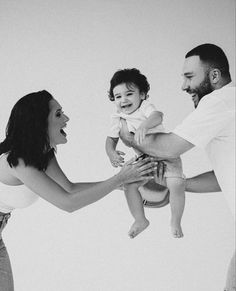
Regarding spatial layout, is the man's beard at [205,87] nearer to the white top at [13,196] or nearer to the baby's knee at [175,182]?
the baby's knee at [175,182]

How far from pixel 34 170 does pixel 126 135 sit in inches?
17.5

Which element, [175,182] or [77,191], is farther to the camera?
[175,182]

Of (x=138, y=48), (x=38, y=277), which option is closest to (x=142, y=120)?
(x=138, y=48)

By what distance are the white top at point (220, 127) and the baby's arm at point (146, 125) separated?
0.55 feet

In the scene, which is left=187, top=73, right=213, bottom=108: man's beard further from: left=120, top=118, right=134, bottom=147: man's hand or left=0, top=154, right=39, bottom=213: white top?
left=0, top=154, right=39, bottom=213: white top

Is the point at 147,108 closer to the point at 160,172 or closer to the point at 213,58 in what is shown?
the point at 160,172

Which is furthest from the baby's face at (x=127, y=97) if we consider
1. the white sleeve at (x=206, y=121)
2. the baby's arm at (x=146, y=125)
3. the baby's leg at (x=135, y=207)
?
the white sleeve at (x=206, y=121)

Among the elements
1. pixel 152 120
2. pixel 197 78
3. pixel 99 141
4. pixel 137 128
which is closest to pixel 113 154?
pixel 137 128

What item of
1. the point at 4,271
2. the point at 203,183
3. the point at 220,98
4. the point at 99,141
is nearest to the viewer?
the point at 220,98

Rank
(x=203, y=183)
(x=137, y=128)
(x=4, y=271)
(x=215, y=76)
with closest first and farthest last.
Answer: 1. (x=215, y=76)
2. (x=4, y=271)
3. (x=137, y=128)
4. (x=203, y=183)

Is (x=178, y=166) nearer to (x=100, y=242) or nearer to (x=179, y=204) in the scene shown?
(x=179, y=204)

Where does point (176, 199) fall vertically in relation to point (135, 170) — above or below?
below

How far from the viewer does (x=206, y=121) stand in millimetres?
1911

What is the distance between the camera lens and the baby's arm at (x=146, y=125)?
207 cm
